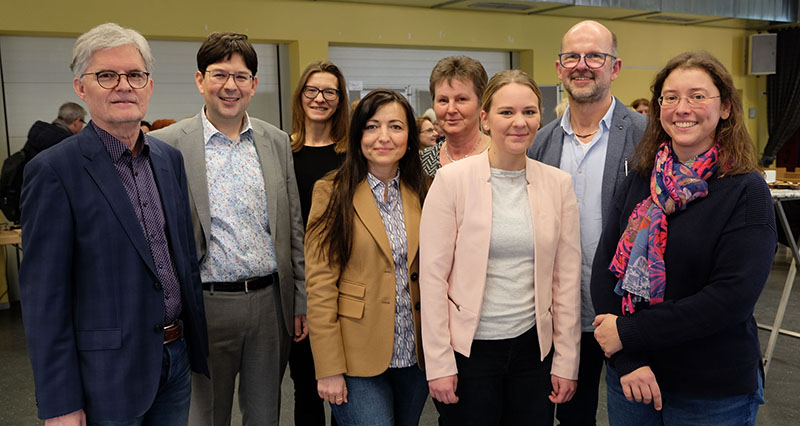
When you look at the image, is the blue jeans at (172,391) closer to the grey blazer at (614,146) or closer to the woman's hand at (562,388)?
the woman's hand at (562,388)

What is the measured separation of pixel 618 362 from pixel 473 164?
74cm

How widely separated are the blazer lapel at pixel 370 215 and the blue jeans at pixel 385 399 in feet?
1.32

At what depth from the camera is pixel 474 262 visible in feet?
6.45

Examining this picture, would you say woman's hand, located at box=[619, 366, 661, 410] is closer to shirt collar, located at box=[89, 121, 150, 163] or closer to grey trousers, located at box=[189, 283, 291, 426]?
grey trousers, located at box=[189, 283, 291, 426]

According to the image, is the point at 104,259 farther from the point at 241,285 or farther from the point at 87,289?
the point at 241,285

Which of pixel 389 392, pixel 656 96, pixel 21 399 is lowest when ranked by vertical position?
pixel 21 399

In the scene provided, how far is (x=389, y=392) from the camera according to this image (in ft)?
6.98

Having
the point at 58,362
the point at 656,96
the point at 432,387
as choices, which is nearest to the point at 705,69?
the point at 656,96

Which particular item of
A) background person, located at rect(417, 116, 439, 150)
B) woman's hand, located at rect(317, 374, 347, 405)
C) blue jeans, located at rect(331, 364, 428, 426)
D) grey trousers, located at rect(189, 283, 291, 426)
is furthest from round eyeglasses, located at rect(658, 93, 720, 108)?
background person, located at rect(417, 116, 439, 150)

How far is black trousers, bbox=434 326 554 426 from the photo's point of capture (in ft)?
6.47

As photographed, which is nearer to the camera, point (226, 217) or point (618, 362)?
point (618, 362)

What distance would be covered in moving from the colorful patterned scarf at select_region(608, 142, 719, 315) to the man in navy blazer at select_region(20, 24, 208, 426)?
51.8 inches

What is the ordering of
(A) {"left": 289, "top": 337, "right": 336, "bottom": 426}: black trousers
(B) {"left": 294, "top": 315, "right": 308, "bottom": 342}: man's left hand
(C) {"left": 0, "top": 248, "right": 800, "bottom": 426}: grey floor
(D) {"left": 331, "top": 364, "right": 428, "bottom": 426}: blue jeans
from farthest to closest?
(C) {"left": 0, "top": 248, "right": 800, "bottom": 426}: grey floor, (A) {"left": 289, "top": 337, "right": 336, "bottom": 426}: black trousers, (B) {"left": 294, "top": 315, "right": 308, "bottom": 342}: man's left hand, (D) {"left": 331, "top": 364, "right": 428, "bottom": 426}: blue jeans

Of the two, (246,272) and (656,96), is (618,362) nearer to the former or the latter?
(656,96)
